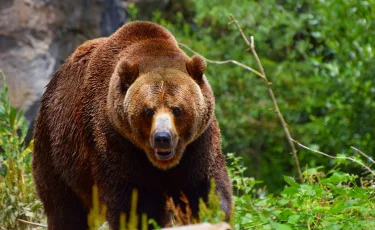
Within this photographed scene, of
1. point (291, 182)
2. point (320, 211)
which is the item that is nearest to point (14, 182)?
point (291, 182)

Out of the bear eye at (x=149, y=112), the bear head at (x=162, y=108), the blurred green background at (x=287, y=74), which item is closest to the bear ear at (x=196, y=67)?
the bear head at (x=162, y=108)

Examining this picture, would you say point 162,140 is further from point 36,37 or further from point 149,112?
point 36,37

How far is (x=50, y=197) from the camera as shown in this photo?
6945 millimetres

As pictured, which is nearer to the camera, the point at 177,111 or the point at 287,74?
the point at 177,111

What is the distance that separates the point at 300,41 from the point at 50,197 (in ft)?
26.5

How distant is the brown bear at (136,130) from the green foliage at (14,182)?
121cm

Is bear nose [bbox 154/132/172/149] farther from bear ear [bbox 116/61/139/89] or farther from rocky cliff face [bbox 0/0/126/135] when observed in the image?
rocky cliff face [bbox 0/0/126/135]

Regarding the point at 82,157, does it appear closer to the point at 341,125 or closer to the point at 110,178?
the point at 110,178

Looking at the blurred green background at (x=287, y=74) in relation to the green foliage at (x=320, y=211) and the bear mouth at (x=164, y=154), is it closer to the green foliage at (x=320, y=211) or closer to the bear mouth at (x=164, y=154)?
the green foliage at (x=320, y=211)

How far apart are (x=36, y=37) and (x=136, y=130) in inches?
197

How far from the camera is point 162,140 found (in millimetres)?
5527

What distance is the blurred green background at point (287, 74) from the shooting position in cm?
1209

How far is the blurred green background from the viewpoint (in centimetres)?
1209

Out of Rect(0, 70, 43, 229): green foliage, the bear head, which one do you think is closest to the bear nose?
→ the bear head
